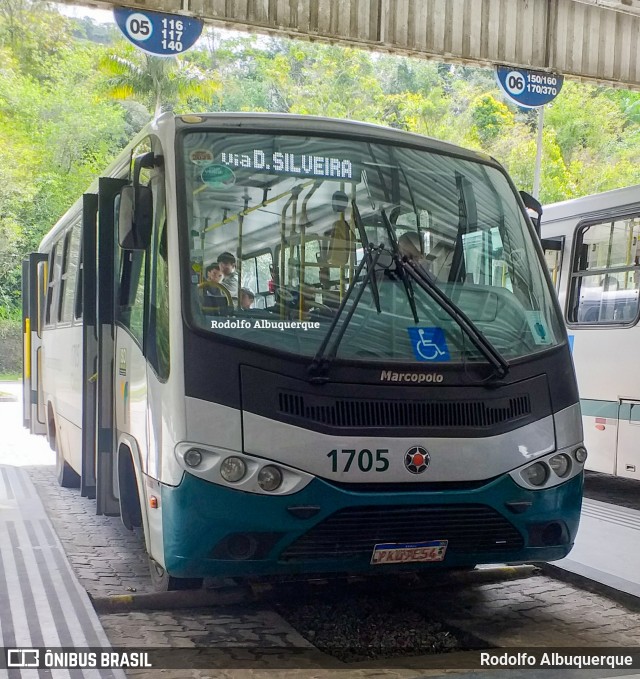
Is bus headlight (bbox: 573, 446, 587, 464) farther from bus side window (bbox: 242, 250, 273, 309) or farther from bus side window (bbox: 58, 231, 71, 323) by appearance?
bus side window (bbox: 58, 231, 71, 323)

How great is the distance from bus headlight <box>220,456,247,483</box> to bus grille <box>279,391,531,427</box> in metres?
0.35

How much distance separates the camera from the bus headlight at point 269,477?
508 cm

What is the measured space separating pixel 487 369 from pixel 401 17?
768 centimetres

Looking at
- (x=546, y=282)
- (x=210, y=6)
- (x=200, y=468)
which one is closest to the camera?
(x=200, y=468)

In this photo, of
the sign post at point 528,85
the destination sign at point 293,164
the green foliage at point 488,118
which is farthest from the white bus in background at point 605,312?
the green foliage at point 488,118

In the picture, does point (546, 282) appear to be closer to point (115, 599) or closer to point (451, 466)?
point (451, 466)

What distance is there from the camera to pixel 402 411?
5355mm

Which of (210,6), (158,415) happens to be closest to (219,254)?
(158,415)

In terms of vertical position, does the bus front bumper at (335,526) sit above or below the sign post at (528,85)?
below

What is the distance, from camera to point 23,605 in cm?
548

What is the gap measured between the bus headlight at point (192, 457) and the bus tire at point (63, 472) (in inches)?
209

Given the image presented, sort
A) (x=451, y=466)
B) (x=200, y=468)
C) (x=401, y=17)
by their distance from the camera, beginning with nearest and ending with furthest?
(x=200, y=468)
(x=451, y=466)
(x=401, y=17)

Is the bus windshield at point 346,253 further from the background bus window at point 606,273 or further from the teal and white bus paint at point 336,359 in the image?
the background bus window at point 606,273

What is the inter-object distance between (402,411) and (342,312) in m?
0.63
